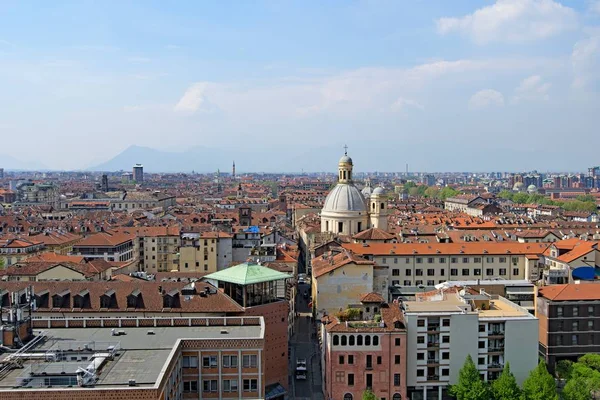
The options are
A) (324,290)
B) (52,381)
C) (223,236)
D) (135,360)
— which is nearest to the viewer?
(52,381)

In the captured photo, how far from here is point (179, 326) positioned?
1473 inches

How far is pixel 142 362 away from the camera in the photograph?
29.8 metres

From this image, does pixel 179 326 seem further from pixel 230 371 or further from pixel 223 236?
pixel 223 236

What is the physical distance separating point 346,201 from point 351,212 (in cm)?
160

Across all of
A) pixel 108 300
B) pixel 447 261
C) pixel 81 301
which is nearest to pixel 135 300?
pixel 108 300

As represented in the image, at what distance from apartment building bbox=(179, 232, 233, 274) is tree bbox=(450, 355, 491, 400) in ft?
128

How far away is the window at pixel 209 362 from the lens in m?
33.8

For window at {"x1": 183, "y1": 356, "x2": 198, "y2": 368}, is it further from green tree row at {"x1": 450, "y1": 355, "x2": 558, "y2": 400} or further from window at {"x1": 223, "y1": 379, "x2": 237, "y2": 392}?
green tree row at {"x1": 450, "y1": 355, "x2": 558, "y2": 400}

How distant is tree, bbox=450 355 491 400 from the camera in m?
39.3

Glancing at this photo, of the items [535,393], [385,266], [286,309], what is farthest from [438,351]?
[385,266]

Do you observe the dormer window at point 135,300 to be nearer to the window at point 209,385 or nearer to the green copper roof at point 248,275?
the green copper roof at point 248,275

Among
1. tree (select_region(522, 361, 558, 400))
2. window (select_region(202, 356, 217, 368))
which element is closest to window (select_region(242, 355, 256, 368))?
window (select_region(202, 356, 217, 368))

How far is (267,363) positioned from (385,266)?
25.4 meters

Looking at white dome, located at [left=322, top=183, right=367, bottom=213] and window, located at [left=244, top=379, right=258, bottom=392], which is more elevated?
white dome, located at [left=322, top=183, right=367, bottom=213]
